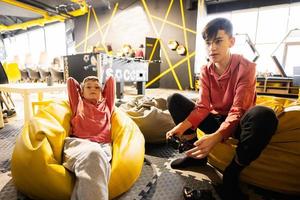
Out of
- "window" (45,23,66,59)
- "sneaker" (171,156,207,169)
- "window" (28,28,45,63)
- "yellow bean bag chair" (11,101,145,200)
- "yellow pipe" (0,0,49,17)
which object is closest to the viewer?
"yellow bean bag chair" (11,101,145,200)

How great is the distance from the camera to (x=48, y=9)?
Answer: 27.0 ft

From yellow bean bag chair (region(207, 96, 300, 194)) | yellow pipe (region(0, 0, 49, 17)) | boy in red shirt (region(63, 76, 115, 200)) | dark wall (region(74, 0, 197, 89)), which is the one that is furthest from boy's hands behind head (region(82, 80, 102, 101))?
yellow pipe (region(0, 0, 49, 17))

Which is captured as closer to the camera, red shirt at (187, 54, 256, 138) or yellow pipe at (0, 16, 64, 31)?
red shirt at (187, 54, 256, 138)

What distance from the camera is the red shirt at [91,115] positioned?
1.33 metres

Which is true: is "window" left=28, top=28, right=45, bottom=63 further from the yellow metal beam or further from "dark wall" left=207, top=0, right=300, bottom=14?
"dark wall" left=207, top=0, right=300, bottom=14

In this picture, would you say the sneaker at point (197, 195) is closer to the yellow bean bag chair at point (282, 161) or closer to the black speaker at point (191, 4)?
the yellow bean bag chair at point (282, 161)

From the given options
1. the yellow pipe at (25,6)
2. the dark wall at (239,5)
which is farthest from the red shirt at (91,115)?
the yellow pipe at (25,6)

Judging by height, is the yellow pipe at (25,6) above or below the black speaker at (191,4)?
above

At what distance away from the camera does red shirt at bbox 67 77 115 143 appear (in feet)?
4.35

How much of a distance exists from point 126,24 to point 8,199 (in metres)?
7.71

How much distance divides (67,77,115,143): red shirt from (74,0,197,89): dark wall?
5.54m

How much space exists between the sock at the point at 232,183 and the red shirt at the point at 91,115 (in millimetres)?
788

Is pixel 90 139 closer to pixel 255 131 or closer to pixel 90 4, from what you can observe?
pixel 255 131

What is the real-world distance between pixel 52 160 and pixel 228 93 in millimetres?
1093
